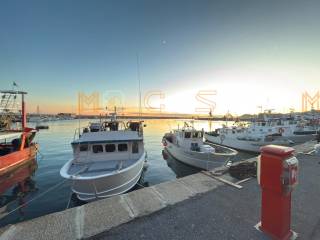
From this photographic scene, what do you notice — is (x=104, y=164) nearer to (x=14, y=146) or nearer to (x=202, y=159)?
(x=202, y=159)

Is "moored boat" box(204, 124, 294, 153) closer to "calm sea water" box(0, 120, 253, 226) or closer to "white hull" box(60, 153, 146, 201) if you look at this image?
"calm sea water" box(0, 120, 253, 226)

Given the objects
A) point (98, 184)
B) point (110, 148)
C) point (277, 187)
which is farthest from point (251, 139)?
point (277, 187)

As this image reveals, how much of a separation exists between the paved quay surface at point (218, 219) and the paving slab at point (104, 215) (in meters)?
0.20

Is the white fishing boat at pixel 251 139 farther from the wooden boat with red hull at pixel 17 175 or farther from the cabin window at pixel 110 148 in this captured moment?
the wooden boat with red hull at pixel 17 175

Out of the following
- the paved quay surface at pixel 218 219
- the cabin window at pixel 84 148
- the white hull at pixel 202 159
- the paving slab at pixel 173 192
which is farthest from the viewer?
the white hull at pixel 202 159

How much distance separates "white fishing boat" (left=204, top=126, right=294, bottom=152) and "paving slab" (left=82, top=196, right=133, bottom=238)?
905 inches

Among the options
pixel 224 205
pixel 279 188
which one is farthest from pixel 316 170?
pixel 279 188

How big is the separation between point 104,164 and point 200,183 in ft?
19.7

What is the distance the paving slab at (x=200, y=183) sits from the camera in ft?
17.6

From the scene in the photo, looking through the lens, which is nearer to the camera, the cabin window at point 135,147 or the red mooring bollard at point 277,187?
the red mooring bollard at point 277,187

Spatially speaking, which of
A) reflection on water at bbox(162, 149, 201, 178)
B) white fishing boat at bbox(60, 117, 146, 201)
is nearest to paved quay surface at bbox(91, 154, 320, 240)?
white fishing boat at bbox(60, 117, 146, 201)

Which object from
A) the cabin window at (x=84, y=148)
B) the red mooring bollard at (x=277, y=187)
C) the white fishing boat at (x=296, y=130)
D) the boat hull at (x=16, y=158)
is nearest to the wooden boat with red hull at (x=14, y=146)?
the boat hull at (x=16, y=158)

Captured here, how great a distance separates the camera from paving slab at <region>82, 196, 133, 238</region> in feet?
11.7

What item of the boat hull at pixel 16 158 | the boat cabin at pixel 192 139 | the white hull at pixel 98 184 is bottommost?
the boat hull at pixel 16 158
